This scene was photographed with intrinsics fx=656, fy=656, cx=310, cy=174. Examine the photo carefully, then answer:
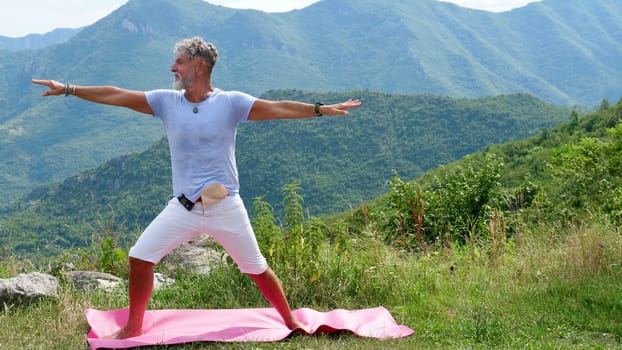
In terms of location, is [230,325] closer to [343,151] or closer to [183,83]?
[183,83]

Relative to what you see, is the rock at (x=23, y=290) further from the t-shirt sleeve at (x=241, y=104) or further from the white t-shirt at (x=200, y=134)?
the t-shirt sleeve at (x=241, y=104)

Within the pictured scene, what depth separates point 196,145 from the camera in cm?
420

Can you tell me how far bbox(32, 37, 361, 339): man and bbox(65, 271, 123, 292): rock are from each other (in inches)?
61.2

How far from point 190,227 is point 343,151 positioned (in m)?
84.3

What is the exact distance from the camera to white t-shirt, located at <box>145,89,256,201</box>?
4.20 metres

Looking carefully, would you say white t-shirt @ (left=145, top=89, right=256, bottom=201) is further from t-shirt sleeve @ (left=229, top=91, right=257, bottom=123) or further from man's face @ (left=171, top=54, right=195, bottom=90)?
man's face @ (left=171, top=54, right=195, bottom=90)

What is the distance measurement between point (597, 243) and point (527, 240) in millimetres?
872

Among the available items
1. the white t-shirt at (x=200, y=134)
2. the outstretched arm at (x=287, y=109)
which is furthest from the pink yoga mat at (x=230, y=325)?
the outstretched arm at (x=287, y=109)

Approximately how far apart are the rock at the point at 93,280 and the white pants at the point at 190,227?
5.72ft

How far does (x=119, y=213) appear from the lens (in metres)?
68.6

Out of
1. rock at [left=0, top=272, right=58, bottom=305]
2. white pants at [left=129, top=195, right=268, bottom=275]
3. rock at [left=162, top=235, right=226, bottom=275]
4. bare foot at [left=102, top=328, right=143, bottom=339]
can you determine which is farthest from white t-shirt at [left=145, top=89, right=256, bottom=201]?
rock at [left=162, top=235, right=226, bottom=275]

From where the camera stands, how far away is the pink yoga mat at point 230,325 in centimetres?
446

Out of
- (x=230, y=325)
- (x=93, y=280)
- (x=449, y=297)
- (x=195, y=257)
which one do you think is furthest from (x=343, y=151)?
(x=230, y=325)

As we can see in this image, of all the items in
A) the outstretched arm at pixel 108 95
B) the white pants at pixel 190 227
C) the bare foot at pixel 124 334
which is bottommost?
the bare foot at pixel 124 334
